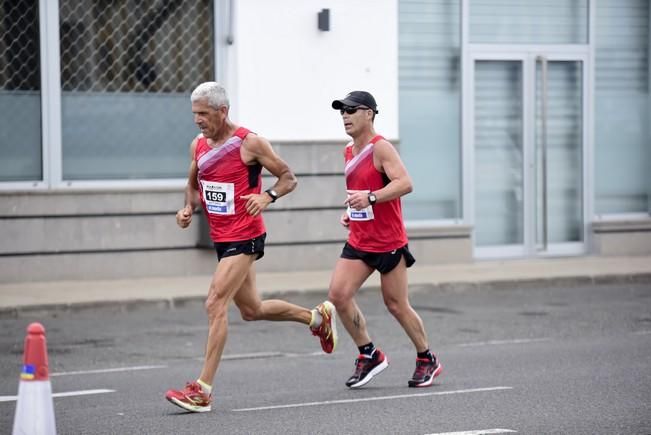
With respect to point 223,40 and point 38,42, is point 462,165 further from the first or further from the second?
point 38,42

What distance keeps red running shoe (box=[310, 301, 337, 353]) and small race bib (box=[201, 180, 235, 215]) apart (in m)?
0.97

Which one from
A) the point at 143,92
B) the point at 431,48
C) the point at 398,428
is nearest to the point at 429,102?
the point at 431,48

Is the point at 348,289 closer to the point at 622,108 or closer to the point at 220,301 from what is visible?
the point at 220,301

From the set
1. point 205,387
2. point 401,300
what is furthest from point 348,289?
point 205,387

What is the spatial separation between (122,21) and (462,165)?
4955 millimetres

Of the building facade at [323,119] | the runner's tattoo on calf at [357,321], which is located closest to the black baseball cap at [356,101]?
the runner's tattoo on calf at [357,321]

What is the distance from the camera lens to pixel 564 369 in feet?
32.2

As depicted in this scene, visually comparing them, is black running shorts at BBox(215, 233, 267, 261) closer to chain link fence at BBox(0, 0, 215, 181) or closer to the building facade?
the building facade

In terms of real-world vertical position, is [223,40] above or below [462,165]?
above

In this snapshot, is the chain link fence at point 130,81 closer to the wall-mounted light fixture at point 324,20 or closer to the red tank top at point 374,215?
the wall-mounted light fixture at point 324,20

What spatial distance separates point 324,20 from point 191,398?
31.8ft

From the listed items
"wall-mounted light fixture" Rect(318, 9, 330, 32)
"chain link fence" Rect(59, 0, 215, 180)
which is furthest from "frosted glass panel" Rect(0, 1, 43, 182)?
"wall-mounted light fixture" Rect(318, 9, 330, 32)

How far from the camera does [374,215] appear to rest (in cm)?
897

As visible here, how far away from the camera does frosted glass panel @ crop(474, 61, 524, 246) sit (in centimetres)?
1873
